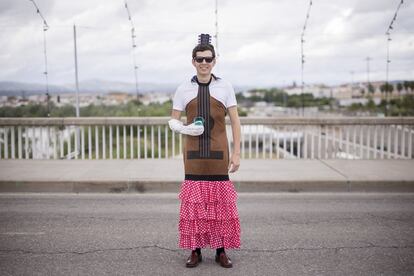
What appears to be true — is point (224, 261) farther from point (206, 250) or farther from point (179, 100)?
point (179, 100)

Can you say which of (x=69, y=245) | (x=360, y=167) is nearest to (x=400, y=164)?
(x=360, y=167)

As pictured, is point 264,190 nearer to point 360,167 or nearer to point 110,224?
point 360,167

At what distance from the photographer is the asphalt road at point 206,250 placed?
4793 mm

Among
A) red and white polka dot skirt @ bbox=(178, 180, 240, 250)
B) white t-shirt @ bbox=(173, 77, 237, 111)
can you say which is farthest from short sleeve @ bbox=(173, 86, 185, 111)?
red and white polka dot skirt @ bbox=(178, 180, 240, 250)

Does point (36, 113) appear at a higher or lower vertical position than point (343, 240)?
higher

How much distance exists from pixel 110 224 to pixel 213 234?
Answer: 2110 mm

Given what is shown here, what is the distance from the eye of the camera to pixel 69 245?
548 cm

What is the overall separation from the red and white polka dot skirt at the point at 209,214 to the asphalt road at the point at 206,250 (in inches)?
11.3

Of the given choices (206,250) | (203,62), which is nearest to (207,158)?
(203,62)

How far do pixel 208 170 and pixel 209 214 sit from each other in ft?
1.34

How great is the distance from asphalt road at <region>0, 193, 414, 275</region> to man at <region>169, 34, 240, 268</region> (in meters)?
0.38


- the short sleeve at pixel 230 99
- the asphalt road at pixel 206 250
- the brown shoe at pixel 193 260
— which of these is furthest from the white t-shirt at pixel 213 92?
the asphalt road at pixel 206 250

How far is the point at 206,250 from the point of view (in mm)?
5367

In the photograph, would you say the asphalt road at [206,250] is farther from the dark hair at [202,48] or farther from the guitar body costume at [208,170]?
the dark hair at [202,48]
